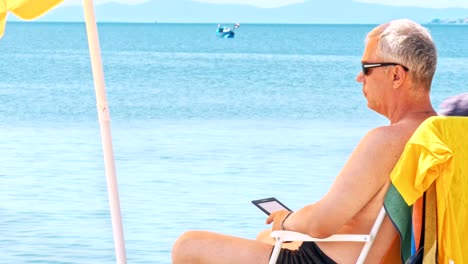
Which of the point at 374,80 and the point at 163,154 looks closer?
the point at 374,80

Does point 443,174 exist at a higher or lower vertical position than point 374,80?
lower

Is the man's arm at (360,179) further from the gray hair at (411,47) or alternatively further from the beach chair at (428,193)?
the gray hair at (411,47)

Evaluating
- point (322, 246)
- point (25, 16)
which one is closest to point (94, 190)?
point (25, 16)

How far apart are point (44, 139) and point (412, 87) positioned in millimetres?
10772

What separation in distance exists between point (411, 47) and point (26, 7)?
1.32 metres

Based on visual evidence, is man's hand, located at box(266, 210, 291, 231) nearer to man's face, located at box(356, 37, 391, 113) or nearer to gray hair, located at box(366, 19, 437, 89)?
man's face, located at box(356, 37, 391, 113)

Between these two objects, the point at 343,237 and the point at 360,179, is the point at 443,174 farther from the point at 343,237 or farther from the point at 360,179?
the point at 343,237

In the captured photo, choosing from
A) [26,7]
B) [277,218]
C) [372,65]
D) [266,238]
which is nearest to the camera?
[372,65]

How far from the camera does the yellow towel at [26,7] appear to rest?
3.59 meters

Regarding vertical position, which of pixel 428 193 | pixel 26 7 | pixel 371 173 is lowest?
pixel 428 193

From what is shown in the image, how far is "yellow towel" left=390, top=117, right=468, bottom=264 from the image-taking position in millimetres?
2840

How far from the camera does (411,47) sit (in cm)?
302

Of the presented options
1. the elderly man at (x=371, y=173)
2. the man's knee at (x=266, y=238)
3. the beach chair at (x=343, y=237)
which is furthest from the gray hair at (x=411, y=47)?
the man's knee at (x=266, y=238)

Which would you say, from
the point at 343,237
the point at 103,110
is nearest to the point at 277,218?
the point at 343,237
